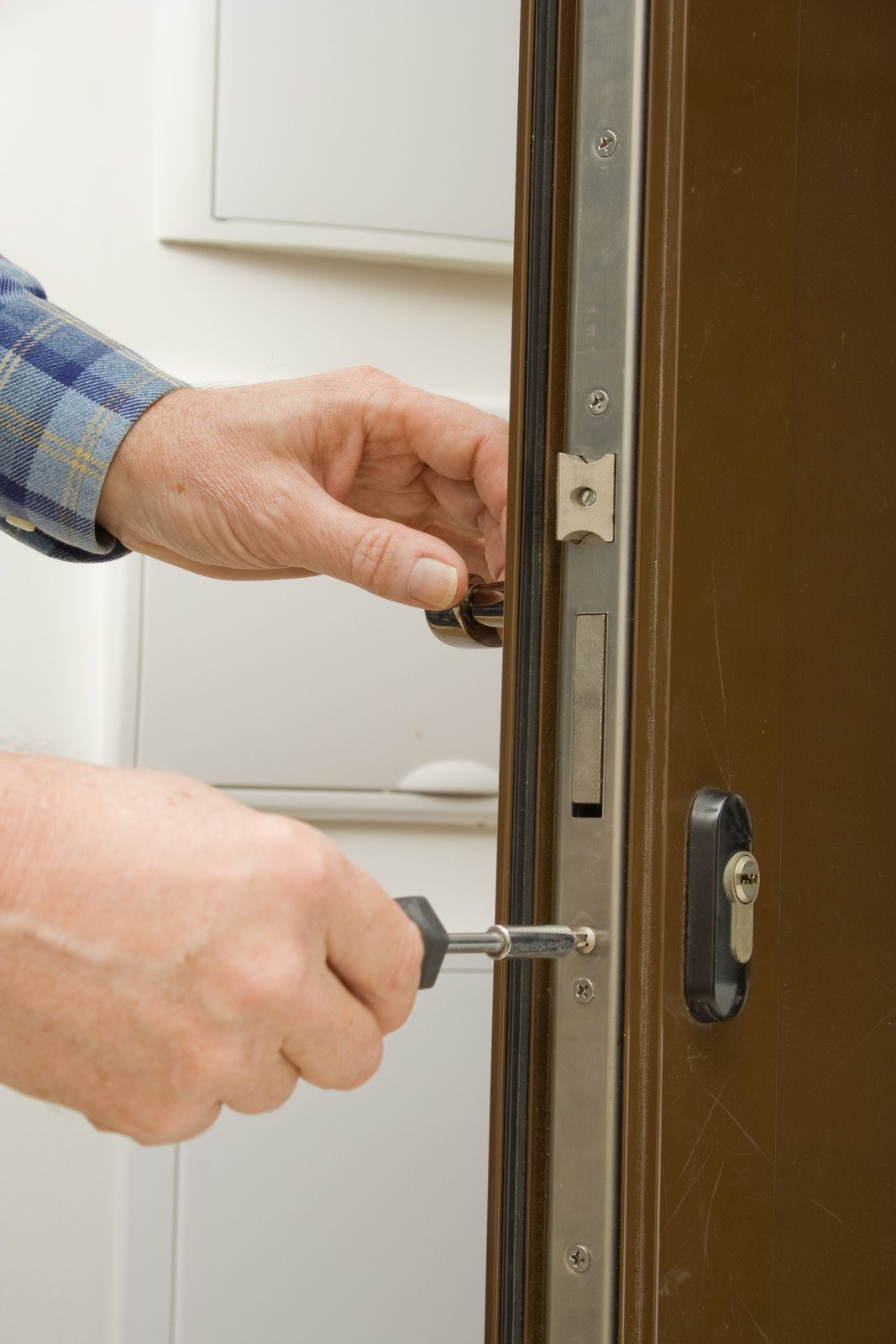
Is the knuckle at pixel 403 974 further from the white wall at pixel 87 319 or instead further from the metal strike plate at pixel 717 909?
the white wall at pixel 87 319

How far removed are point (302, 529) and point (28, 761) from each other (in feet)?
0.95

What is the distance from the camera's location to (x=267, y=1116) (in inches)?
35.4

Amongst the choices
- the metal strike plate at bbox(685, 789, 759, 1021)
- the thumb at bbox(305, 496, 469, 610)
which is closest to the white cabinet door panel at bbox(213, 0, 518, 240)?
the thumb at bbox(305, 496, 469, 610)

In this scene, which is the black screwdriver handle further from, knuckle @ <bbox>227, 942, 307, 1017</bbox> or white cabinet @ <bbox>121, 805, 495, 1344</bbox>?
white cabinet @ <bbox>121, 805, 495, 1344</bbox>

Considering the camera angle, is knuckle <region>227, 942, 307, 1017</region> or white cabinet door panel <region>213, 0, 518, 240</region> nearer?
knuckle <region>227, 942, 307, 1017</region>

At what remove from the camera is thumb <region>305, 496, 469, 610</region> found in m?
0.57

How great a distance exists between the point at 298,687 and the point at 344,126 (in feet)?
1.40

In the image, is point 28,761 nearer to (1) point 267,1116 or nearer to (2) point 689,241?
(2) point 689,241

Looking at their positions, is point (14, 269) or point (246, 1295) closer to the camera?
point (14, 269)

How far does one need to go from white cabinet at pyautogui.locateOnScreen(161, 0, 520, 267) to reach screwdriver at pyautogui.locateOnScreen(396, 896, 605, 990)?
692mm

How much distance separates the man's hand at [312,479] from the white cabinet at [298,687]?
212 millimetres

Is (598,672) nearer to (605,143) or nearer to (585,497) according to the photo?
(585,497)

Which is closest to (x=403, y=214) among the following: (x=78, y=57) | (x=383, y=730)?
(x=78, y=57)

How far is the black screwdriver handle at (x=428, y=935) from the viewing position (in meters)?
0.37
